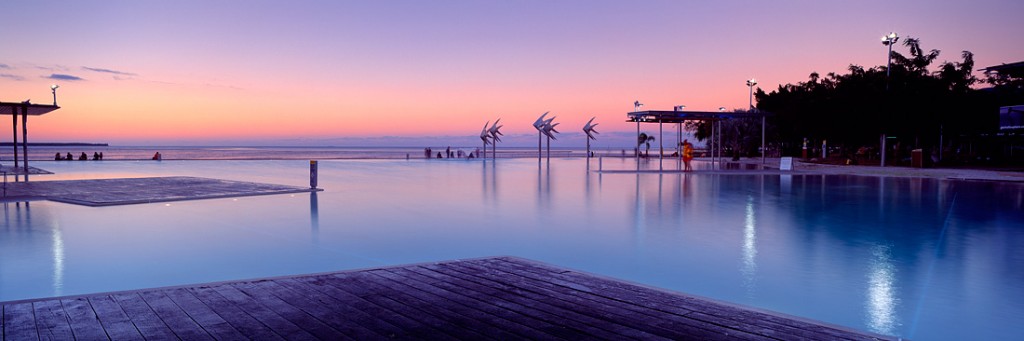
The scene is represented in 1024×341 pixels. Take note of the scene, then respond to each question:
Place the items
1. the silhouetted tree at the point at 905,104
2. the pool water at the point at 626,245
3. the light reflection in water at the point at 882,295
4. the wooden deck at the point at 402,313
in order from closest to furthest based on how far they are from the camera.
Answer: the wooden deck at the point at 402,313
the light reflection in water at the point at 882,295
the pool water at the point at 626,245
the silhouetted tree at the point at 905,104

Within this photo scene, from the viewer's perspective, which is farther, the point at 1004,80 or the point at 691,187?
the point at 1004,80

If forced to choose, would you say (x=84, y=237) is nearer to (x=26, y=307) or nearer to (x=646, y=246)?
(x=26, y=307)

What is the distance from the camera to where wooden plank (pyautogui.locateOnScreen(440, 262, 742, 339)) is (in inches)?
173

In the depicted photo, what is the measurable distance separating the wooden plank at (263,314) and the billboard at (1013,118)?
1360 inches

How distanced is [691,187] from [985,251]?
1231 centimetres

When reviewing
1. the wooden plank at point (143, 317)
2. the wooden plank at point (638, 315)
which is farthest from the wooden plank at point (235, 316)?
the wooden plank at point (638, 315)

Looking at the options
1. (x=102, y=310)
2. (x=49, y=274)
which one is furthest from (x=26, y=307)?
(x=49, y=274)

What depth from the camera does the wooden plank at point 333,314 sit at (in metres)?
4.39

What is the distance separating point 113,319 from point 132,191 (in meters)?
14.9

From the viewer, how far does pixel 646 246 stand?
9312mm

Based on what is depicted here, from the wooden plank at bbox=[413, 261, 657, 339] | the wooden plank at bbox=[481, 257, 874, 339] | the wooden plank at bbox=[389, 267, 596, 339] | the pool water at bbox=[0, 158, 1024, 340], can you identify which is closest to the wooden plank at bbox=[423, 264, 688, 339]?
the wooden plank at bbox=[413, 261, 657, 339]

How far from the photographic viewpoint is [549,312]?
16.1 ft

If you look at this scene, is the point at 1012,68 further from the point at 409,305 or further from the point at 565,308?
the point at 409,305

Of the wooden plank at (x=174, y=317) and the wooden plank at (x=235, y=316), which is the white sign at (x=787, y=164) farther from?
the wooden plank at (x=174, y=317)
